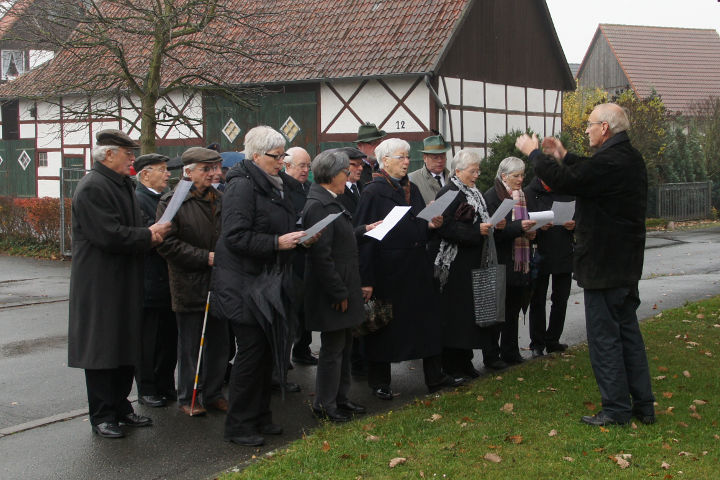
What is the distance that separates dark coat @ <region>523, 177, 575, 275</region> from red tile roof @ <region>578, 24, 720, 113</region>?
132 ft

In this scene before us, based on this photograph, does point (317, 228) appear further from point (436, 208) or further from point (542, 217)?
point (542, 217)

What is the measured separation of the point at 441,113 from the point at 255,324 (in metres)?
16.4

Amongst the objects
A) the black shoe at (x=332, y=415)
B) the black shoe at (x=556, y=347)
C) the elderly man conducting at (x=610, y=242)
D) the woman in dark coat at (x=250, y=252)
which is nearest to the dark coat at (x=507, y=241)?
the black shoe at (x=556, y=347)

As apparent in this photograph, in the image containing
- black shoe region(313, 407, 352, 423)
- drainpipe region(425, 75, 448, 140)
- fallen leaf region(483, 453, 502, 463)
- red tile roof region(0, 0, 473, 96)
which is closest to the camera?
fallen leaf region(483, 453, 502, 463)

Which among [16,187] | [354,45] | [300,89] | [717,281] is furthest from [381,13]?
[16,187]

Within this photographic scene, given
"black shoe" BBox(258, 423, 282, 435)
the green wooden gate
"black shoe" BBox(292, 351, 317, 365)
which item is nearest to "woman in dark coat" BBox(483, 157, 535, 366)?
"black shoe" BBox(292, 351, 317, 365)

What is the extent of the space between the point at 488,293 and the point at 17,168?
26.1 m

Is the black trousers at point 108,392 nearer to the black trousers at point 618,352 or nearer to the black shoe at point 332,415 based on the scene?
the black shoe at point 332,415

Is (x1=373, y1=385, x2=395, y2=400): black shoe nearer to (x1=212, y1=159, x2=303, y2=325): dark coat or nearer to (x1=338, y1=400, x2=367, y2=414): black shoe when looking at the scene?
(x1=338, y1=400, x2=367, y2=414): black shoe

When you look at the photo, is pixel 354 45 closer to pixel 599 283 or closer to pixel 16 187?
pixel 16 187

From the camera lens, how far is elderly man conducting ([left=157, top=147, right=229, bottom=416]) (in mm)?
6316

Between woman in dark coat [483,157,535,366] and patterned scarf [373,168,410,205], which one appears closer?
patterned scarf [373,168,410,205]

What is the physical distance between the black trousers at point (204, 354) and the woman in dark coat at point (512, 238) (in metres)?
2.46

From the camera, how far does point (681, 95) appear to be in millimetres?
46781
